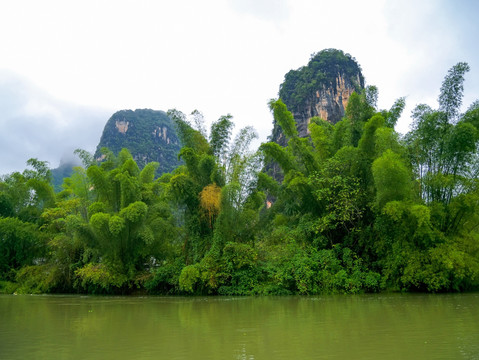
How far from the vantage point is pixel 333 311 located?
8.37 meters

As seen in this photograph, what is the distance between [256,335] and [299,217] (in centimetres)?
1101

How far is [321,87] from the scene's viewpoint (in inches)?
1939

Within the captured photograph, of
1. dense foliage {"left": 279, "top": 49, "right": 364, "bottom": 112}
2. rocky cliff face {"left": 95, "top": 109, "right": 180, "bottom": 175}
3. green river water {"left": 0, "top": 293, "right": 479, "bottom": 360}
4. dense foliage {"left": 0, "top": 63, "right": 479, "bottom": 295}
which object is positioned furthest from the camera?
rocky cliff face {"left": 95, "top": 109, "right": 180, "bottom": 175}

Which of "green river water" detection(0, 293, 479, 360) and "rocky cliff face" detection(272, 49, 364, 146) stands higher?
"rocky cliff face" detection(272, 49, 364, 146)

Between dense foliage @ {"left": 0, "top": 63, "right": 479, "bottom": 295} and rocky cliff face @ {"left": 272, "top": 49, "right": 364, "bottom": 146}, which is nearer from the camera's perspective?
dense foliage @ {"left": 0, "top": 63, "right": 479, "bottom": 295}

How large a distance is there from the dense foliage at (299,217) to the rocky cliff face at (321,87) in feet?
106

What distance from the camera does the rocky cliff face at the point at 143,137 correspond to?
64825 millimetres

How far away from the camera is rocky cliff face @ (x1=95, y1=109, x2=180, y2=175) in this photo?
213 feet

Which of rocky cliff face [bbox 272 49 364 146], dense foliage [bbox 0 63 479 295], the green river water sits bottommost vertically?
the green river water

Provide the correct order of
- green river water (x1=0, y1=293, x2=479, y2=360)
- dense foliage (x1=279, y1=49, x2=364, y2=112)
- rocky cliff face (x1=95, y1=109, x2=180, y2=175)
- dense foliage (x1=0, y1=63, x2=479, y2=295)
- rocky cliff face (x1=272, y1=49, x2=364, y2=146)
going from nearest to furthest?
green river water (x1=0, y1=293, x2=479, y2=360)
dense foliage (x1=0, y1=63, x2=479, y2=295)
rocky cliff face (x1=272, y1=49, x2=364, y2=146)
dense foliage (x1=279, y1=49, x2=364, y2=112)
rocky cliff face (x1=95, y1=109, x2=180, y2=175)

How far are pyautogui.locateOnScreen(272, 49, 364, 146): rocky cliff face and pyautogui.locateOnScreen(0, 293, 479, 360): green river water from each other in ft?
137

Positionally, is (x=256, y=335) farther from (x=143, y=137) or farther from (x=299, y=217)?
(x=143, y=137)

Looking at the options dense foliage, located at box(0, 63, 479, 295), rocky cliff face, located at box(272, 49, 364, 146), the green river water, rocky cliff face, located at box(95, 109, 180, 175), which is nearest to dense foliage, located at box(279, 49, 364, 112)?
rocky cliff face, located at box(272, 49, 364, 146)

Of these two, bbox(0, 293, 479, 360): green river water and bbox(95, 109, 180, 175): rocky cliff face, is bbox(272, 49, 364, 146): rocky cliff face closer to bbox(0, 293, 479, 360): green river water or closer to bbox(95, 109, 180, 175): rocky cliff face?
bbox(95, 109, 180, 175): rocky cliff face
